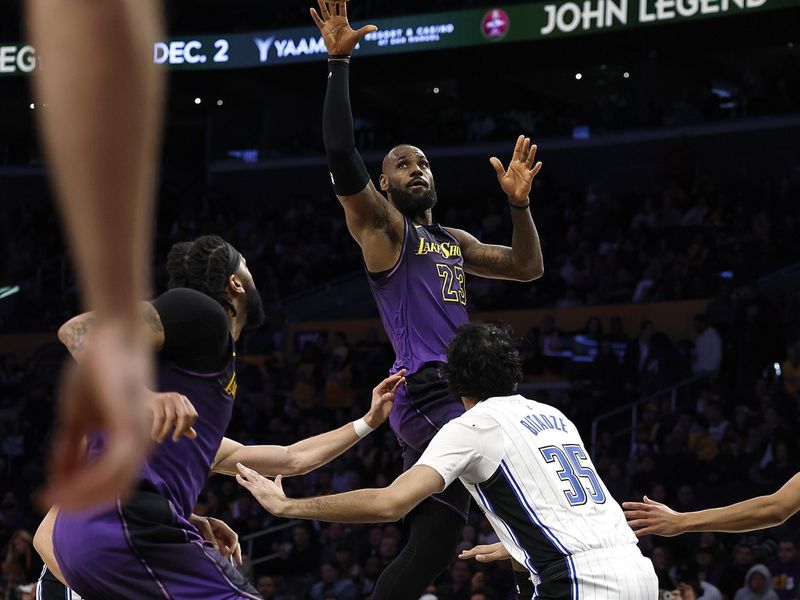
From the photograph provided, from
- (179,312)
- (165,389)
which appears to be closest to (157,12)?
(179,312)

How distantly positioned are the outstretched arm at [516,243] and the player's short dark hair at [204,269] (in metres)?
2.35

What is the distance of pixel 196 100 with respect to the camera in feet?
95.9

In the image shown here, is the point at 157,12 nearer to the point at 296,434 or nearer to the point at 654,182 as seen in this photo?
the point at 296,434

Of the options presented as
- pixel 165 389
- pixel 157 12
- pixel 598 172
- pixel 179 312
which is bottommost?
pixel 165 389

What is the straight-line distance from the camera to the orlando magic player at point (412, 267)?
5.07 m

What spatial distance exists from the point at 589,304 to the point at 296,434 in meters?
5.31

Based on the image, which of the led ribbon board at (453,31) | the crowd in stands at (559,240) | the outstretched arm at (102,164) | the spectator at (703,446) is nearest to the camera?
the outstretched arm at (102,164)

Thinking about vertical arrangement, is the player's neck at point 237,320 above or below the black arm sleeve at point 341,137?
below

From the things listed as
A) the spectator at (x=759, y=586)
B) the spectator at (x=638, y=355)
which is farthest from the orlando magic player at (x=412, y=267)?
the spectator at (x=638, y=355)

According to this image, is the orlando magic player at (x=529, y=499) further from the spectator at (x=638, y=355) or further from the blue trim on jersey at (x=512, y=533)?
the spectator at (x=638, y=355)

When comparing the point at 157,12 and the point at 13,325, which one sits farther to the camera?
the point at 13,325

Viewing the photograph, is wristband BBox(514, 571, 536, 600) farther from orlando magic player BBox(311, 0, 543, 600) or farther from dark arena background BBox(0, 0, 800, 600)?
dark arena background BBox(0, 0, 800, 600)

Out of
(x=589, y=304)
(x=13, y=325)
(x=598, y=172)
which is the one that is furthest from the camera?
(x=598, y=172)

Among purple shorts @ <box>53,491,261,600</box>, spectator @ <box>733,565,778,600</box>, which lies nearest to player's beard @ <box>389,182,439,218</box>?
purple shorts @ <box>53,491,261,600</box>
